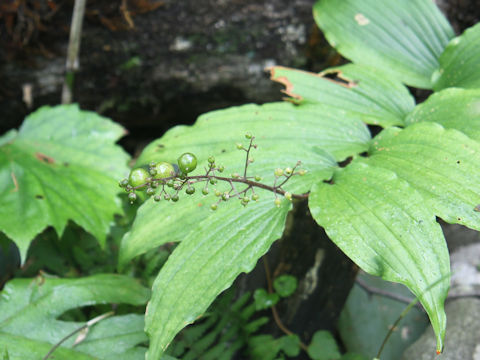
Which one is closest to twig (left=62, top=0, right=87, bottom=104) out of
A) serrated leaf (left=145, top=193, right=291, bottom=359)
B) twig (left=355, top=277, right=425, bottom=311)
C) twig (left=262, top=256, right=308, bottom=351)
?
twig (left=262, top=256, right=308, bottom=351)

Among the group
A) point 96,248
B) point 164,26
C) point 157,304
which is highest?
point 164,26

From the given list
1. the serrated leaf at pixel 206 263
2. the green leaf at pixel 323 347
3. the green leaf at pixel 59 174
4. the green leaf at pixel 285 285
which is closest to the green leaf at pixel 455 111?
the serrated leaf at pixel 206 263

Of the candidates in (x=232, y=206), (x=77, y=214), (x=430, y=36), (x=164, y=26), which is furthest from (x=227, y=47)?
(x=232, y=206)

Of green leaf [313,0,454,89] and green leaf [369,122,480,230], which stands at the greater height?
green leaf [313,0,454,89]

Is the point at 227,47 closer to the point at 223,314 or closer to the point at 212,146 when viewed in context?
the point at 212,146

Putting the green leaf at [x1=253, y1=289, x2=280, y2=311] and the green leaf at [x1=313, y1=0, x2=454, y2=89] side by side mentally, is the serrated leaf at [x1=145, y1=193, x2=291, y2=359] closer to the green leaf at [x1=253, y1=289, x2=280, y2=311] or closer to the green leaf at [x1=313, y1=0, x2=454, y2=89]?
the green leaf at [x1=253, y1=289, x2=280, y2=311]

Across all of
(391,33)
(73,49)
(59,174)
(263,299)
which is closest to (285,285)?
(263,299)
